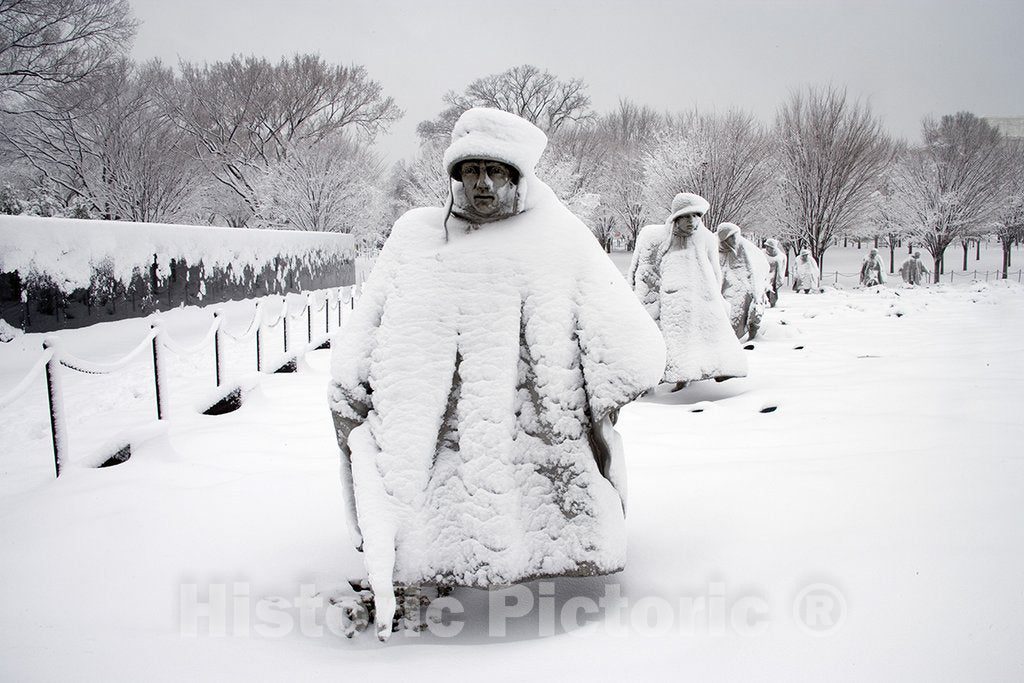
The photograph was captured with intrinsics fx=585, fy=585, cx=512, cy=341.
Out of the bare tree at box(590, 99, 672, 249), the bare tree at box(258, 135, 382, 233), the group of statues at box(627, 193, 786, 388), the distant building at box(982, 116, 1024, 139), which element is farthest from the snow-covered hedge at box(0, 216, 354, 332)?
the distant building at box(982, 116, 1024, 139)

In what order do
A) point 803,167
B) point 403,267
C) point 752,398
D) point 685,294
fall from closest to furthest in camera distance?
point 403,267
point 752,398
point 685,294
point 803,167

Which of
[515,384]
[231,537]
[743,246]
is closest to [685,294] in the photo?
[743,246]

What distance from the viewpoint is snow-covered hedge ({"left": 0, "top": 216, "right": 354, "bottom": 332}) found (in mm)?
8156

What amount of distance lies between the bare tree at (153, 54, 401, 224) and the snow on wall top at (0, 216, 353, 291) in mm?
16384

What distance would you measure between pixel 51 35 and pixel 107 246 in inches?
387

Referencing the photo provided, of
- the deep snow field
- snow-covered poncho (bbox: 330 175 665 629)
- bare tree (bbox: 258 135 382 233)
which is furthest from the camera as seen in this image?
bare tree (bbox: 258 135 382 233)

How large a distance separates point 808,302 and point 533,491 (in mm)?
17479

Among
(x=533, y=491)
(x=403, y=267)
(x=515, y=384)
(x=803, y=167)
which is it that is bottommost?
(x=533, y=491)

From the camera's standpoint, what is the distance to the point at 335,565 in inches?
112

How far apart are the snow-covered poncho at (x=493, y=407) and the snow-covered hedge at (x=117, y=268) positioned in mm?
8252

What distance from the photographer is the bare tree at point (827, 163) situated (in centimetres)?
2494

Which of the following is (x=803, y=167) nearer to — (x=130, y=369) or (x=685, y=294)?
(x=685, y=294)

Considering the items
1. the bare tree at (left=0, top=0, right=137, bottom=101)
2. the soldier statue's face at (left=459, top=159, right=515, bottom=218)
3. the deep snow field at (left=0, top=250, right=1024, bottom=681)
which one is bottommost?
the deep snow field at (left=0, top=250, right=1024, bottom=681)

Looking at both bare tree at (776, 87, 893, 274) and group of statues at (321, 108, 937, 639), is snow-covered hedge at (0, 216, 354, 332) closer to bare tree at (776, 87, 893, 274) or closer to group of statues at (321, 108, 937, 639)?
group of statues at (321, 108, 937, 639)
